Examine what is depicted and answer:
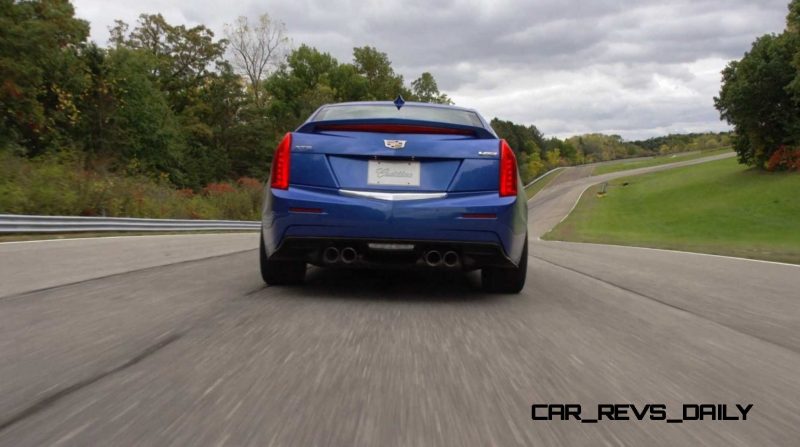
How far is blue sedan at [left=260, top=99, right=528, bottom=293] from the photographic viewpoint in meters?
4.91

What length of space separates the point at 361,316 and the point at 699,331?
7.50 ft

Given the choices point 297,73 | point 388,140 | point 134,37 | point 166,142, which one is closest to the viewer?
point 388,140

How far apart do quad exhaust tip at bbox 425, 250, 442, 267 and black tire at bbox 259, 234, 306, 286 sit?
1.19 metres

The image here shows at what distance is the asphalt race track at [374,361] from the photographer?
242 centimetres

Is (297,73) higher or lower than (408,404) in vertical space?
higher

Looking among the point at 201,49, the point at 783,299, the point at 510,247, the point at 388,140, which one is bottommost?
the point at 783,299

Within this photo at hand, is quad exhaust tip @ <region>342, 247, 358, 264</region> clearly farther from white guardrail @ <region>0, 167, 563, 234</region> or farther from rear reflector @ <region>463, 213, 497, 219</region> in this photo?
white guardrail @ <region>0, 167, 563, 234</region>

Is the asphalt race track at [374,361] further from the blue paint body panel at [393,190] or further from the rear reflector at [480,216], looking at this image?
the rear reflector at [480,216]

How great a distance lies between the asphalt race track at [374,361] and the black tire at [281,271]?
228mm

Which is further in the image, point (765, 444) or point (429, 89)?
point (429, 89)

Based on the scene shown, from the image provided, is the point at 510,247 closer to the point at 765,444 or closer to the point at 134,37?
the point at 765,444

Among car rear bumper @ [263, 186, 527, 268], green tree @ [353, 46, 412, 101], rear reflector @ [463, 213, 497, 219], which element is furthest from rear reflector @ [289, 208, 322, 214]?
green tree @ [353, 46, 412, 101]

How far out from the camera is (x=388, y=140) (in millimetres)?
5094

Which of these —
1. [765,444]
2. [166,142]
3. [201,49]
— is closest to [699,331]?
[765,444]
